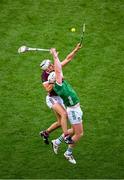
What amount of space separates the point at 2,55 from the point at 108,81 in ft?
12.0

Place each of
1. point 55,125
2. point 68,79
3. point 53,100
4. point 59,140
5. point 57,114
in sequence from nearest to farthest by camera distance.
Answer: point 59,140 → point 53,100 → point 57,114 → point 55,125 → point 68,79

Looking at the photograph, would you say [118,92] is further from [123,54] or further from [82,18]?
[82,18]

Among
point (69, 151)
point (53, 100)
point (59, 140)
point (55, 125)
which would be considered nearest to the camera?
point (69, 151)

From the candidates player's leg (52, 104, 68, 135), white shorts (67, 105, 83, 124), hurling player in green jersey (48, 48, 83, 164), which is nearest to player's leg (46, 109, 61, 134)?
player's leg (52, 104, 68, 135)

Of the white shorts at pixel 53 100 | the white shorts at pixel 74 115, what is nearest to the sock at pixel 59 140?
the white shorts at pixel 74 115

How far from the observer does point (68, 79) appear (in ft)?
59.8

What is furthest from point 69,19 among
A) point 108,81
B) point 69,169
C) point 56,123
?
point 69,169

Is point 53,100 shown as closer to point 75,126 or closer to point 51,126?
point 51,126

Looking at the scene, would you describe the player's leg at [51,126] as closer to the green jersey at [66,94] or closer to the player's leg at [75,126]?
the green jersey at [66,94]

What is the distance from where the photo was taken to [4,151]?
1540cm

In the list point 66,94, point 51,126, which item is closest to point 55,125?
point 51,126

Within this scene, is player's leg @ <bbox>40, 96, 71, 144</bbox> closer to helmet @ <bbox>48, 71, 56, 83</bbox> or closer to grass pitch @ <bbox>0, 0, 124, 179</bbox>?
grass pitch @ <bbox>0, 0, 124, 179</bbox>

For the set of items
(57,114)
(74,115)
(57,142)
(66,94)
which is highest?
(66,94)

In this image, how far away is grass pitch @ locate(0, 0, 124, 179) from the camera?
14.9 metres
